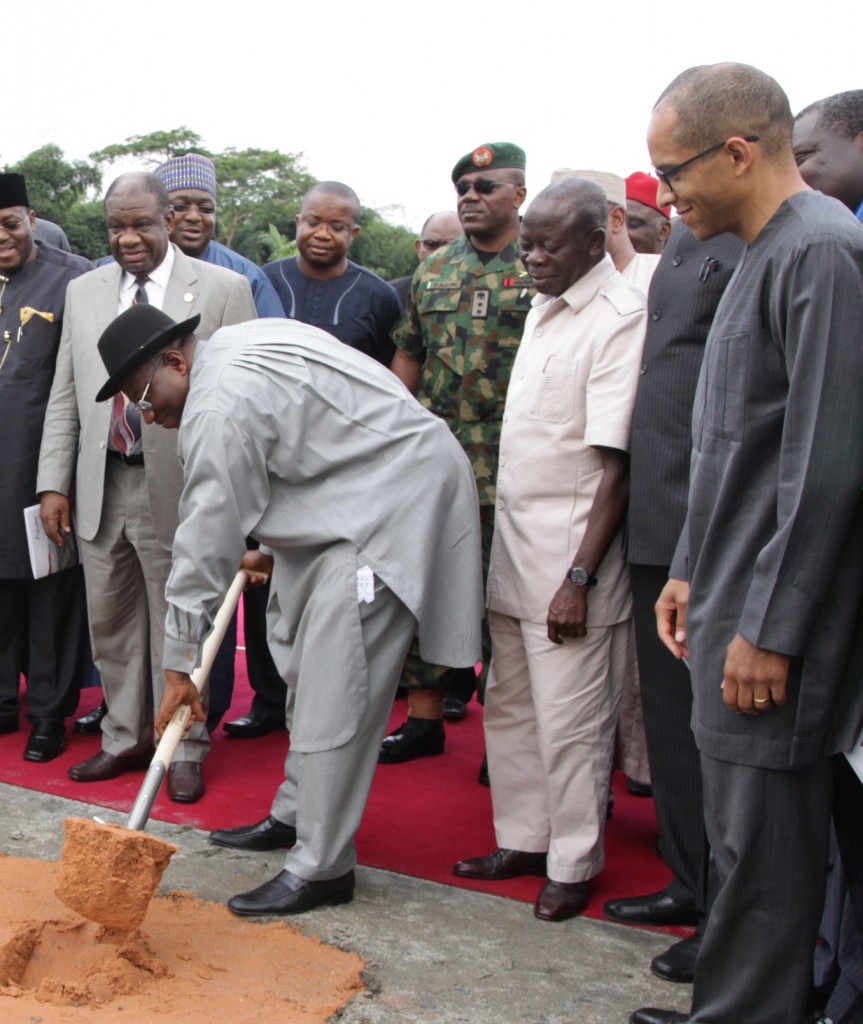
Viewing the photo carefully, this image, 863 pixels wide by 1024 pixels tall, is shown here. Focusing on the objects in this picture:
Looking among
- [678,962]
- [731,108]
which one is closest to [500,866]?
[678,962]

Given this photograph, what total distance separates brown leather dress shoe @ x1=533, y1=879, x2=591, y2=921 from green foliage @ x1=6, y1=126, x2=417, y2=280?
28.0 m

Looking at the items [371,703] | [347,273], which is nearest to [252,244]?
[347,273]

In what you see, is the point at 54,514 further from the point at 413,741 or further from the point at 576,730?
the point at 576,730

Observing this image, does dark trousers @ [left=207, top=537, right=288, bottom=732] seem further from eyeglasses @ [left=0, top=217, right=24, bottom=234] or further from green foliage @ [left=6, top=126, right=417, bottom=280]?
green foliage @ [left=6, top=126, right=417, bottom=280]

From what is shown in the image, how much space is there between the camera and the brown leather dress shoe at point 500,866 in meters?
3.54

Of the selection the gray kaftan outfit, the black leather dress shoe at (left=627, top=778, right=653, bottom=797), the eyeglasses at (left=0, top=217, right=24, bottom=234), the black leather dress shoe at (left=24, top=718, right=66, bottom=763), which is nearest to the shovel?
the gray kaftan outfit

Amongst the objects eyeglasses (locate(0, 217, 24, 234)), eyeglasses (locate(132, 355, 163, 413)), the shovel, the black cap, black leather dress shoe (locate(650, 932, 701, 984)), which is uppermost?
the black cap

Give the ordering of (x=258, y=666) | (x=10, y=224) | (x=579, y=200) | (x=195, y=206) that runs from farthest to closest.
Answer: (x=195, y=206) → (x=258, y=666) → (x=10, y=224) → (x=579, y=200)

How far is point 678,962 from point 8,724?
296 cm

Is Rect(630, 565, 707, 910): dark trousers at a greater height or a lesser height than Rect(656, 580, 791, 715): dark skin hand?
lesser

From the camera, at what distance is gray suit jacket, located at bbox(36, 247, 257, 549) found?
419 cm

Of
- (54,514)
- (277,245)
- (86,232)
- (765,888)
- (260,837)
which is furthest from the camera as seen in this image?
(277,245)

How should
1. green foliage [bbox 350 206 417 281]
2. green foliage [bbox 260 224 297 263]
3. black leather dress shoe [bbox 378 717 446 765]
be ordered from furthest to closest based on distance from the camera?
1. green foliage [bbox 350 206 417 281]
2. green foliage [bbox 260 224 297 263]
3. black leather dress shoe [bbox 378 717 446 765]

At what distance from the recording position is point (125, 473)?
4.29 metres
